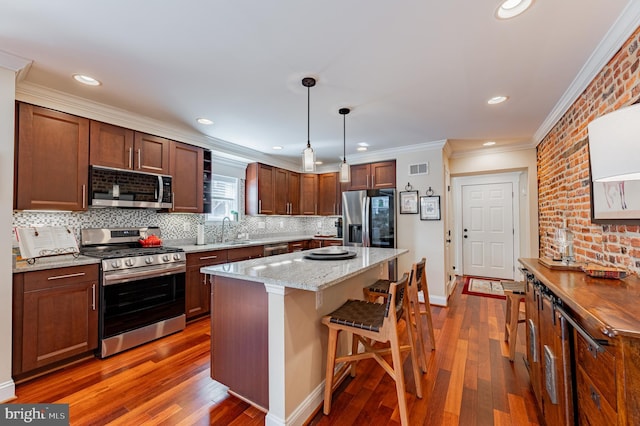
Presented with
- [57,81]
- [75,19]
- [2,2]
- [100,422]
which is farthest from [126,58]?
[100,422]

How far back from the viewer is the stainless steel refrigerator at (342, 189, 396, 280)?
431 centimetres

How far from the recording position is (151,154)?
3115 millimetres

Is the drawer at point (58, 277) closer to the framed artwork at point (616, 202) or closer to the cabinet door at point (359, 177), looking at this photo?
the cabinet door at point (359, 177)

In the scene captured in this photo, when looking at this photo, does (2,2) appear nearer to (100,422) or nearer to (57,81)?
(57,81)

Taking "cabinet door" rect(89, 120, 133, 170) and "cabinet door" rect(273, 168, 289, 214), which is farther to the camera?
"cabinet door" rect(273, 168, 289, 214)

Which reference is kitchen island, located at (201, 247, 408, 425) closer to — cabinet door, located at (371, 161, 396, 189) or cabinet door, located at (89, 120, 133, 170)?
cabinet door, located at (89, 120, 133, 170)

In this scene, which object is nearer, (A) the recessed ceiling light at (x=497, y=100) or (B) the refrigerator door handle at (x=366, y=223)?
(A) the recessed ceiling light at (x=497, y=100)

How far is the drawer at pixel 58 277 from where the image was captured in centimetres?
208

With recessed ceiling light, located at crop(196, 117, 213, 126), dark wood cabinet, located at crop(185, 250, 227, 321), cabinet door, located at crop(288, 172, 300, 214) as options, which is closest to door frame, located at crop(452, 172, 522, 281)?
cabinet door, located at crop(288, 172, 300, 214)

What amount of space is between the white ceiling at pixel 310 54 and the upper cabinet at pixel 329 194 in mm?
2230

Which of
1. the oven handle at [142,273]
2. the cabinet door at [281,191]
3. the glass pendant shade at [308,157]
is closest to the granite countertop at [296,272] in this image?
the glass pendant shade at [308,157]

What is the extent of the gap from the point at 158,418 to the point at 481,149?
5.12m

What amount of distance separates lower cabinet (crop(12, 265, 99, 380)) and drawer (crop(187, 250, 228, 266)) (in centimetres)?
93

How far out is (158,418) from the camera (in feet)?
5.57
